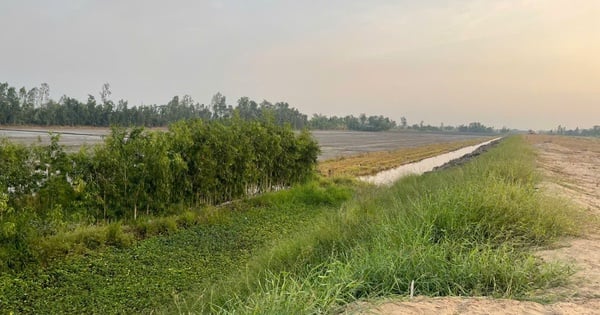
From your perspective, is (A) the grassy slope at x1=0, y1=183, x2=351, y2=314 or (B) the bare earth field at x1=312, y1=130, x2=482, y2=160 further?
(B) the bare earth field at x1=312, y1=130, x2=482, y2=160

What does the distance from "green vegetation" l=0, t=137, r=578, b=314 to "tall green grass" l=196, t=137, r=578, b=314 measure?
0.01 meters

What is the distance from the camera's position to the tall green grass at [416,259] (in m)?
3.21

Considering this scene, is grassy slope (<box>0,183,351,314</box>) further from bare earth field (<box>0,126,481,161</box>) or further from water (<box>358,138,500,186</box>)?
water (<box>358,138,500,186</box>)

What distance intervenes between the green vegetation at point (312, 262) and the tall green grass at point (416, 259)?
13 mm

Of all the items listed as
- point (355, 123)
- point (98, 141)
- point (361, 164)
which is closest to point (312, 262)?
point (98, 141)

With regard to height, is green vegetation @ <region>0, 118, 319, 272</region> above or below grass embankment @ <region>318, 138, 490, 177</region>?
above

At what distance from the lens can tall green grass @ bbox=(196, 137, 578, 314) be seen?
3209 millimetres

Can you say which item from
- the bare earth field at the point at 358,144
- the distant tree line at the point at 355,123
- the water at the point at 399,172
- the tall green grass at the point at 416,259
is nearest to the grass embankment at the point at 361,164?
the water at the point at 399,172

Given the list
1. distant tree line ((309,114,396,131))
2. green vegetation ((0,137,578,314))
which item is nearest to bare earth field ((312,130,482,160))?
green vegetation ((0,137,578,314))

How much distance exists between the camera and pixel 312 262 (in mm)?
4828

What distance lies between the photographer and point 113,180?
8578mm

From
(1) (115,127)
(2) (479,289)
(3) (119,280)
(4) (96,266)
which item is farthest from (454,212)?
(1) (115,127)

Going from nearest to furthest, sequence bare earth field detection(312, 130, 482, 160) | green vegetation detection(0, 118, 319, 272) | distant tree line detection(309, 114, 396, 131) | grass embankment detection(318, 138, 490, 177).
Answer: green vegetation detection(0, 118, 319, 272) < grass embankment detection(318, 138, 490, 177) < bare earth field detection(312, 130, 482, 160) < distant tree line detection(309, 114, 396, 131)

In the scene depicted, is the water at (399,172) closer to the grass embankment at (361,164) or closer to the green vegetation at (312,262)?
the grass embankment at (361,164)
